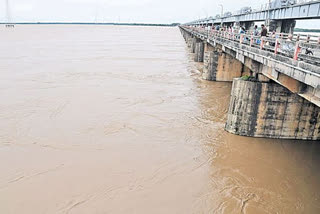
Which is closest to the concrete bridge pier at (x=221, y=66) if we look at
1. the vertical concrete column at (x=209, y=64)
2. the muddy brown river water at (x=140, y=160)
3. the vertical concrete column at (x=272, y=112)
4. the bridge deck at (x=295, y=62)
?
the vertical concrete column at (x=209, y=64)

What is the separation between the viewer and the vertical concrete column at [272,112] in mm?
10430

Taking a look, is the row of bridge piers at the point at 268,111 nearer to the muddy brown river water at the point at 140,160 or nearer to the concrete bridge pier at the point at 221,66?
the muddy brown river water at the point at 140,160

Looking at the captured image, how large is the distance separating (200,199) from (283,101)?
200 inches

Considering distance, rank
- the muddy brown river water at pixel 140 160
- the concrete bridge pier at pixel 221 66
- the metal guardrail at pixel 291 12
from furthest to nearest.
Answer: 1. the concrete bridge pier at pixel 221 66
2. the metal guardrail at pixel 291 12
3. the muddy brown river water at pixel 140 160

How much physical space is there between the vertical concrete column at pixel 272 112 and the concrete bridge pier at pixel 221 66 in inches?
370

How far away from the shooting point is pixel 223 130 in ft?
38.7

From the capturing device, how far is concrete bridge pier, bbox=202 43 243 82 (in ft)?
65.7

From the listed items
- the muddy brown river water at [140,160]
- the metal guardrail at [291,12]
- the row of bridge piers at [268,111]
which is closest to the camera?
the muddy brown river water at [140,160]

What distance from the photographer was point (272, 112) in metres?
10.6

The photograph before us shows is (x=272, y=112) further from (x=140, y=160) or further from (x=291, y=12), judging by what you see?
(x=291, y=12)

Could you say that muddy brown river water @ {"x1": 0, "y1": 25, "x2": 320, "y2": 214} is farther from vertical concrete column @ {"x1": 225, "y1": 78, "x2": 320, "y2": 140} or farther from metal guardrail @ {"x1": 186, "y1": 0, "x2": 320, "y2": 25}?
metal guardrail @ {"x1": 186, "y1": 0, "x2": 320, "y2": 25}

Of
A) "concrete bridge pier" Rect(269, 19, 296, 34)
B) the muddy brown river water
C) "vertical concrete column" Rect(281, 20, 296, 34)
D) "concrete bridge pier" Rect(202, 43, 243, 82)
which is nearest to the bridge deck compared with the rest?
the muddy brown river water

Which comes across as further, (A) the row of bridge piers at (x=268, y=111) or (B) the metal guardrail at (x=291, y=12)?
(B) the metal guardrail at (x=291, y=12)

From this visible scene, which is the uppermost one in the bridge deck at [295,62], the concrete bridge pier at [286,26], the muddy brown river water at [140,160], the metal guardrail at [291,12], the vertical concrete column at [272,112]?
the metal guardrail at [291,12]
